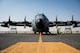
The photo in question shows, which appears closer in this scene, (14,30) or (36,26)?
(36,26)

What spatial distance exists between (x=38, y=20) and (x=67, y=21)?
1215 inches

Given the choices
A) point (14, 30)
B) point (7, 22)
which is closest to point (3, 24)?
point (7, 22)

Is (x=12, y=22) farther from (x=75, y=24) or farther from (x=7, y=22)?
(x=75, y=24)

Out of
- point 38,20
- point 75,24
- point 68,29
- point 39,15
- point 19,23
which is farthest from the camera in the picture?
point 68,29

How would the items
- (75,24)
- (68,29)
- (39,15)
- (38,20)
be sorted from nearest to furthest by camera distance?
(38,20), (39,15), (75,24), (68,29)

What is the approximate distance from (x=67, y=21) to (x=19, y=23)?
19535mm

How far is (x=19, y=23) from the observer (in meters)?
59.4

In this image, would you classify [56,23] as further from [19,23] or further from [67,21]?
[19,23]

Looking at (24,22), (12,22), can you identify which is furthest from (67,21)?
(12,22)

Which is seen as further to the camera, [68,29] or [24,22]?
[68,29]

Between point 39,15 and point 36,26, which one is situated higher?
point 39,15

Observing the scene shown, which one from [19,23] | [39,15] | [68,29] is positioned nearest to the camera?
[39,15]

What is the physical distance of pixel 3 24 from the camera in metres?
57.5

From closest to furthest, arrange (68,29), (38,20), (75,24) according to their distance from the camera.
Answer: (38,20), (75,24), (68,29)
